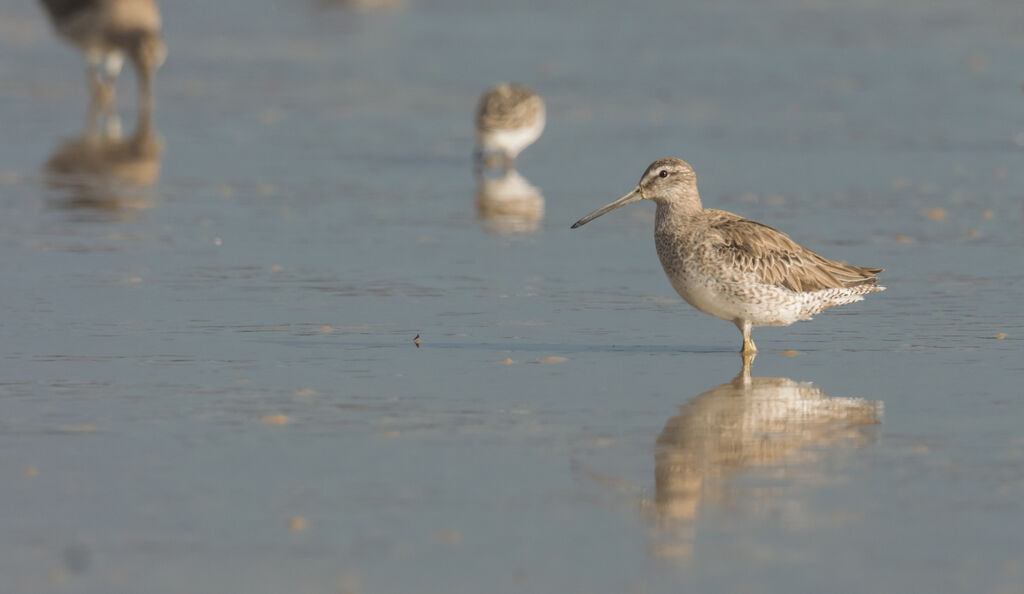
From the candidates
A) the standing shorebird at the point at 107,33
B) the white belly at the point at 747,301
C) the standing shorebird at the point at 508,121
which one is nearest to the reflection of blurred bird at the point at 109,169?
the standing shorebird at the point at 107,33

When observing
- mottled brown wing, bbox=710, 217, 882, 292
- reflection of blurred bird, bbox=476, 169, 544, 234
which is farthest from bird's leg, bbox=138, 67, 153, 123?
mottled brown wing, bbox=710, 217, 882, 292

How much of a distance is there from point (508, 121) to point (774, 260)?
6.93 metres

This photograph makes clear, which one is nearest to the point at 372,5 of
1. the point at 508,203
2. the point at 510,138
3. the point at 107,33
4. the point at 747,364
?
the point at 107,33

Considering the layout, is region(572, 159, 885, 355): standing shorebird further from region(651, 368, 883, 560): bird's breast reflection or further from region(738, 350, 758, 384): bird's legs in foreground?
region(651, 368, 883, 560): bird's breast reflection

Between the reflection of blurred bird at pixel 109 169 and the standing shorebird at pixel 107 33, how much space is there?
1.83 meters

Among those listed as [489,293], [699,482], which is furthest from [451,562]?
[489,293]

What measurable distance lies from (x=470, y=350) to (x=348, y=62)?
15.9 metres

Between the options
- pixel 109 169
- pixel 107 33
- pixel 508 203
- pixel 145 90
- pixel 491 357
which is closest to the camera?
pixel 491 357

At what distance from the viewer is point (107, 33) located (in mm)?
21016

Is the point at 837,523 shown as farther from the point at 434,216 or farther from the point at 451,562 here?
the point at 434,216

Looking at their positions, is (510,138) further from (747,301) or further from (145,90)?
(747,301)

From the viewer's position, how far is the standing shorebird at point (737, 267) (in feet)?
28.7

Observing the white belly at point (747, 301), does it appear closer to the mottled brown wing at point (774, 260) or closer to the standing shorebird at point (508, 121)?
the mottled brown wing at point (774, 260)

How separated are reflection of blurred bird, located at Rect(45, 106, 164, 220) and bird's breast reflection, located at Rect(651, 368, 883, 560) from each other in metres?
6.92
